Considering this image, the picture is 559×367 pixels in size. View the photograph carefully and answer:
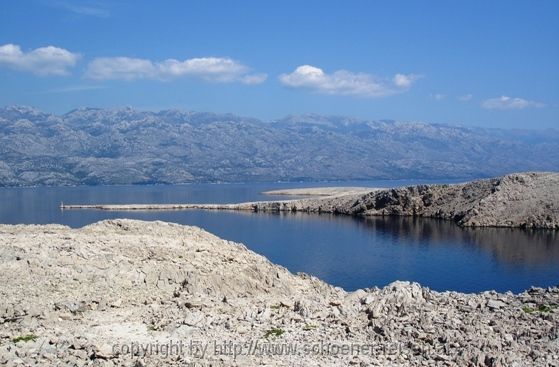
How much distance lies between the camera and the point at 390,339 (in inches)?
863

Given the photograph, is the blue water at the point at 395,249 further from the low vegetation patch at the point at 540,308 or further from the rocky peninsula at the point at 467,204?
the low vegetation patch at the point at 540,308

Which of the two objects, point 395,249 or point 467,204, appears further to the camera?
point 467,204

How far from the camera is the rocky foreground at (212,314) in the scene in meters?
19.8

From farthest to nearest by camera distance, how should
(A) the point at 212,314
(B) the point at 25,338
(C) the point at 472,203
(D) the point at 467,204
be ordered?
(D) the point at 467,204, (C) the point at 472,203, (A) the point at 212,314, (B) the point at 25,338

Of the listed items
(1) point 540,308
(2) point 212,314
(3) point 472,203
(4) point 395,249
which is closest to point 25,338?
(2) point 212,314

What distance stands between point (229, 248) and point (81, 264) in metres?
7.96

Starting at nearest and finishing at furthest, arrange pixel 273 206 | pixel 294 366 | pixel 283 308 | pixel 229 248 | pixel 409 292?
pixel 294 366 → pixel 283 308 → pixel 409 292 → pixel 229 248 → pixel 273 206

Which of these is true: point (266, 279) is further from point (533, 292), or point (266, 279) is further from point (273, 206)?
point (273, 206)

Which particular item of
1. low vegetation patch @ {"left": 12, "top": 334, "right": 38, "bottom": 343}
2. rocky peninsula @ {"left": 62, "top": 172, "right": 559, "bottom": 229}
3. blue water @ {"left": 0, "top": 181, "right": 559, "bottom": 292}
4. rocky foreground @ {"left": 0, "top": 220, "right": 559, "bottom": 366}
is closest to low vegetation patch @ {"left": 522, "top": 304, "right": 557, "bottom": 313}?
rocky foreground @ {"left": 0, "top": 220, "right": 559, "bottom": 366}

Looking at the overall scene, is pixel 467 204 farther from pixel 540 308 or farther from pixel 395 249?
pixel 540 308

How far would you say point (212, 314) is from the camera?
76.2 feet

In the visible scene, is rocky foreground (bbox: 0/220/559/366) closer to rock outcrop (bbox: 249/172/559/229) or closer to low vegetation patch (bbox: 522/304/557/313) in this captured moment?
low vegetation patch (bbox: 522/304/557/313)

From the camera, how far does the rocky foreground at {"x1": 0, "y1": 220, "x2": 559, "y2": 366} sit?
781 inches

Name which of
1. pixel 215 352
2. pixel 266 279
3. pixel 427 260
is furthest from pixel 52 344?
pixel 427 260
